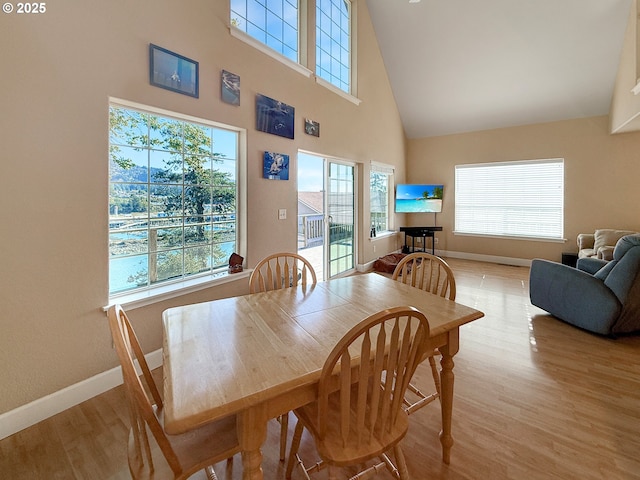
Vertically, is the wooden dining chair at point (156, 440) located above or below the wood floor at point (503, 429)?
above

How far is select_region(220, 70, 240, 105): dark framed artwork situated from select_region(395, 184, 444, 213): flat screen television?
4277 mm

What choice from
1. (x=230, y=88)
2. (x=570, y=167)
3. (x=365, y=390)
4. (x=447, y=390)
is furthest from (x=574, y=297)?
(x=230, y=88)

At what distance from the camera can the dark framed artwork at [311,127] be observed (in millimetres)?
3750

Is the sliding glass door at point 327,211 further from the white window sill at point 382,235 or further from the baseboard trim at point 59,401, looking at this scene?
the baseboard trim at point 59,401

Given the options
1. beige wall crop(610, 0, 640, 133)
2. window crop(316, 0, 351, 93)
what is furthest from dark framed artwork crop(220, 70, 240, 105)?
beige wall crop(610, 0, 640, 133)

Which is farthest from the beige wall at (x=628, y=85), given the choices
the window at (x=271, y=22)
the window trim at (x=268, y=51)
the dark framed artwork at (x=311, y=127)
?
the window at (x=271, y=22)

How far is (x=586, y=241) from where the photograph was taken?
488 centimetres

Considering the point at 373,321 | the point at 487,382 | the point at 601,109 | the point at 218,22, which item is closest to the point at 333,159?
the point at 218,22

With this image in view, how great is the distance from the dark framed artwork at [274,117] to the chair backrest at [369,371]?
2.64 metres

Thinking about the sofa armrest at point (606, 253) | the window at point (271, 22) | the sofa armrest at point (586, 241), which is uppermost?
the window at point (271, 22)

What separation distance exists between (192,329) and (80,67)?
1.86 meters

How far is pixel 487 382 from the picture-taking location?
217 centimetres

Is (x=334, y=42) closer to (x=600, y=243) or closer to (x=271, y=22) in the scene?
(x=271, y=22)

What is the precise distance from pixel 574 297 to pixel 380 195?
143 inches
